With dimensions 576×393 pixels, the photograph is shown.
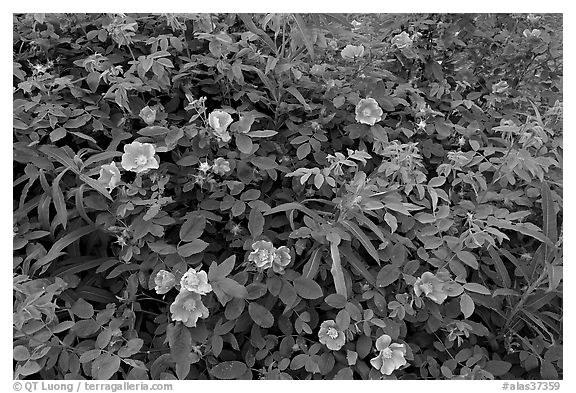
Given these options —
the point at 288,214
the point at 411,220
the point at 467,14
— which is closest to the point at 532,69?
the point at 467,14

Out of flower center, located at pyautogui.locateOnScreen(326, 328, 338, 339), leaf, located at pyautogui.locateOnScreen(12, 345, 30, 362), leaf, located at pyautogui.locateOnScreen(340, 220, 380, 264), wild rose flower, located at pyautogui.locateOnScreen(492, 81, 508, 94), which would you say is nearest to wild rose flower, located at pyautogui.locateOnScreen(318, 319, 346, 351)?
flower center, located at pyautogui.locateOnScreen(326, 328, 338, 339)

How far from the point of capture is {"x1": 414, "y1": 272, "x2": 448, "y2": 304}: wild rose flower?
1.37 metres

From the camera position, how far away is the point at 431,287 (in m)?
1.38

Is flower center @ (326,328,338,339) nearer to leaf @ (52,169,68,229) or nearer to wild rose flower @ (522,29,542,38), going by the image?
leaf @ (52,169,68,229)

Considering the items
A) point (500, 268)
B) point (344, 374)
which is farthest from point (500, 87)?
point (344, 374)

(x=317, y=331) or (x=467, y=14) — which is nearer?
(x=317, y=331)

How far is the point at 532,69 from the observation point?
2115 mm

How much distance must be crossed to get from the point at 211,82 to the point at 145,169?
0.42 metres

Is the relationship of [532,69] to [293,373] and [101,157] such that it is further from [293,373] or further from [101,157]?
[101,157]

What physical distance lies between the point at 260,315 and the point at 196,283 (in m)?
0.20

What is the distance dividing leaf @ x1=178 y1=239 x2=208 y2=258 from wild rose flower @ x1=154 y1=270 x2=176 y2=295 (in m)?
0.07

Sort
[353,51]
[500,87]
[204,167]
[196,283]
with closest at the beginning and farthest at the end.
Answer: [196,283] < [204,167] < [353,51] < [500,87]

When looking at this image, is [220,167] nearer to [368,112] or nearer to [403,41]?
[368,112]

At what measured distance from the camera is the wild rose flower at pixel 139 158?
1.43 meters
